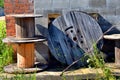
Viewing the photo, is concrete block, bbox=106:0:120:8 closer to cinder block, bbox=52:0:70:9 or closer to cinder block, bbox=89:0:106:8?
cinder block, bbox=89:0:106:8

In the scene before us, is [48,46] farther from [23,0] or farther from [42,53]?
[23,0]

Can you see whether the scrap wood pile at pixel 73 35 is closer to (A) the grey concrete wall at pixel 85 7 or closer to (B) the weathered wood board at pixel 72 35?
(B) the weathered wood board at pixel 72 35

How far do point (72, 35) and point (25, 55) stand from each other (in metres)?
1.33

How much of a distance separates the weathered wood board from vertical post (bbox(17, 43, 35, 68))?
0.66m

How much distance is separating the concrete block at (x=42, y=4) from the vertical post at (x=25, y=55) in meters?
1.06

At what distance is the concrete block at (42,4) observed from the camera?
22.0ft

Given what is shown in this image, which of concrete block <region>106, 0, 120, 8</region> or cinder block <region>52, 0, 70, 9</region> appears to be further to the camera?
concrete block <region>106, 0, 120, 8</region>

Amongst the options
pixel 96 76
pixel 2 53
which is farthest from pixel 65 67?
pixel 2 53

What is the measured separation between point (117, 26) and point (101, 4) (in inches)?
26.9

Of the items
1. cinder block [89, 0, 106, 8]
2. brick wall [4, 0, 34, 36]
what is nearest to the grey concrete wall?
cinder block [89, 0, 106, 8]

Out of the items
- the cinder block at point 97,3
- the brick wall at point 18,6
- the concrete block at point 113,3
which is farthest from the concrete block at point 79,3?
the brick wall at point 18,6

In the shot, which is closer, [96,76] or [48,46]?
[96,76]

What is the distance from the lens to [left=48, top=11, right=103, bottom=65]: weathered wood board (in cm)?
670

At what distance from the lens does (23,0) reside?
22.1 feet
